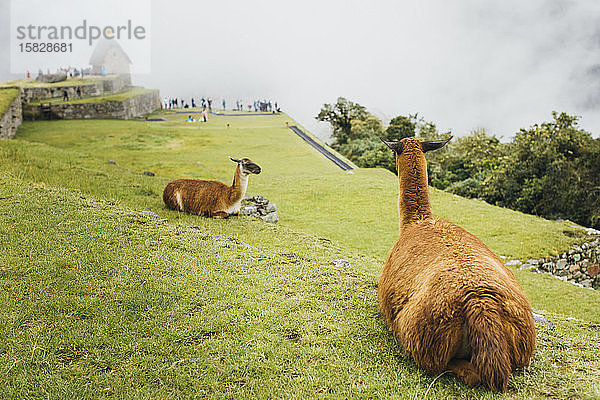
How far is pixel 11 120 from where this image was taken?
3016cm

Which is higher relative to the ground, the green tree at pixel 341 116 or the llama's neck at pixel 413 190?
the green tree at pixel 341 116

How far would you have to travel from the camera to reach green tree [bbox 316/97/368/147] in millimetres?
63344

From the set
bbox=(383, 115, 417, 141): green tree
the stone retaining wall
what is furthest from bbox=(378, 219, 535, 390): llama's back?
bbox=(383, 115, 417, 141): green tree

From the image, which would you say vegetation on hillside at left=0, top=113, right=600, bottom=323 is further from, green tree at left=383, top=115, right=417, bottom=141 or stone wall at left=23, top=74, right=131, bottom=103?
green tree at left=383, top=115, right=417, bottom=141

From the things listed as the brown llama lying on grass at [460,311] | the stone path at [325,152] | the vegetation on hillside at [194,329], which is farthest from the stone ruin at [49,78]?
the brown llama lying on grass at [460,311]

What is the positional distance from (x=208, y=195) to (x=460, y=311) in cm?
911

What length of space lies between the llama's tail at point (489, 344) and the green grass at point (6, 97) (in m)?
31.3

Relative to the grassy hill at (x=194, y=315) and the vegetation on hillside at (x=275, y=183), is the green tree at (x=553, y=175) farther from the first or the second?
the grassy hill at (x=194, y=315)

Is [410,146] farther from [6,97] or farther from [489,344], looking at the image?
[6,97]

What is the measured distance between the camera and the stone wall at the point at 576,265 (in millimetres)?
14492

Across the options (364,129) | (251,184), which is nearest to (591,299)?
(251,184)

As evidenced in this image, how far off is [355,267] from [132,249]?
428 centimetres

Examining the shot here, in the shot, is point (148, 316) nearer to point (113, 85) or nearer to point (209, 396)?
point (209, 396)

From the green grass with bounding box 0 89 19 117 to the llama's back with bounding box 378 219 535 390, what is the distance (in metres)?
30.6
